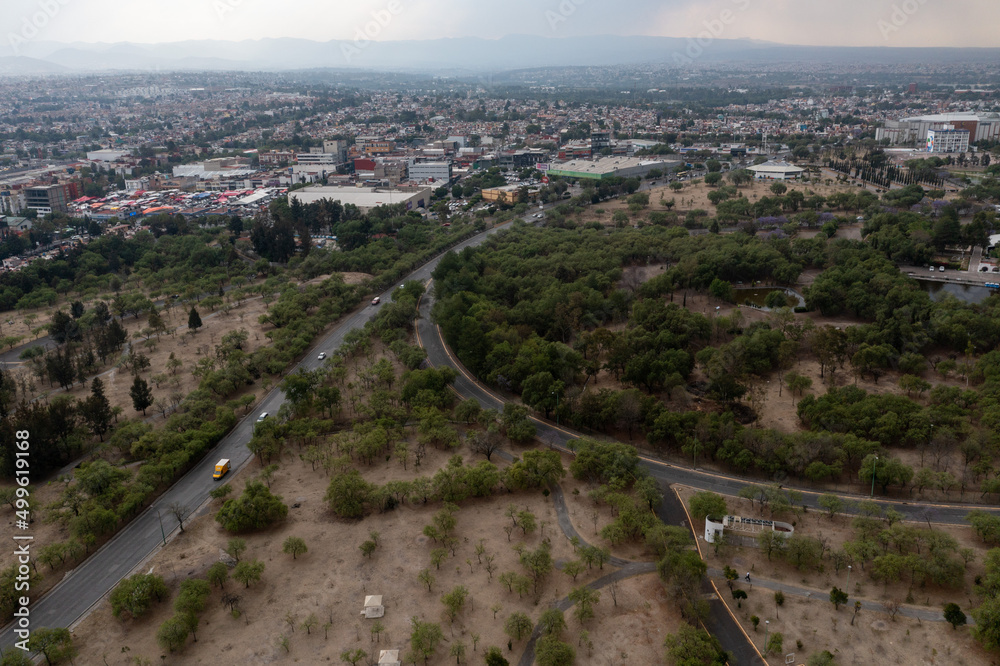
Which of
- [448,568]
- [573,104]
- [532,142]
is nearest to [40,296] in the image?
[448,568]

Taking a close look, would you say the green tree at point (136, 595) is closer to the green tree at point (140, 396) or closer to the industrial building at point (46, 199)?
the green tree at point (140, 396)

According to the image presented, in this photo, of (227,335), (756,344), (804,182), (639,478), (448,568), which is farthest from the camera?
(804,182)

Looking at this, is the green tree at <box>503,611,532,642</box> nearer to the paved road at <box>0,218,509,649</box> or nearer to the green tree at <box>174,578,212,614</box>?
the green tree at <box>174,578,212,614</box>

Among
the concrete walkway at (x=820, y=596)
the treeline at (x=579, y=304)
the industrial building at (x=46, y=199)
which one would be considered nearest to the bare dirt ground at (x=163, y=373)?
the treeline at (x=579, y=304)

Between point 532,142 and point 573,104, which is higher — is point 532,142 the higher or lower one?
the lower one

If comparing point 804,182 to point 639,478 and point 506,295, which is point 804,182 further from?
point 639,478
